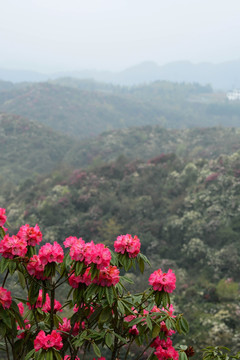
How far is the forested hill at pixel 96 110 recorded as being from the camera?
73.5m

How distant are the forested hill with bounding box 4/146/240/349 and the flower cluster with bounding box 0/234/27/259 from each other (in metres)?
7.21

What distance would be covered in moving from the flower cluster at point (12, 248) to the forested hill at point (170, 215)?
23.6 ft

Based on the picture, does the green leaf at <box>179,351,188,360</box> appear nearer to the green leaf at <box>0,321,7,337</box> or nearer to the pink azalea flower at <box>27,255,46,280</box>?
the pink azalea flower at <box>27,255,46,280</box>

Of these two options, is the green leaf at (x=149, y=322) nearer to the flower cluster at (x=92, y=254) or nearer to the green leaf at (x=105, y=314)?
the green leaf at (x=105, y=314)

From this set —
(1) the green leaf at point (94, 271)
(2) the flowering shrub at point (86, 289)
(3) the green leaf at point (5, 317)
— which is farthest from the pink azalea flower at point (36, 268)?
(1) the green leaf at point (94, 271)

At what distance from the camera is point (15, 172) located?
34.6 metres

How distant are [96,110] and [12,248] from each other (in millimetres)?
81495

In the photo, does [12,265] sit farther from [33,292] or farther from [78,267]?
[78,267]

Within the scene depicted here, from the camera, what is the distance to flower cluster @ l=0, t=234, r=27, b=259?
2246mm

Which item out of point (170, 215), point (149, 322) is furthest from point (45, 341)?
point (170, 215)

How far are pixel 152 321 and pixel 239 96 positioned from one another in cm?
11714

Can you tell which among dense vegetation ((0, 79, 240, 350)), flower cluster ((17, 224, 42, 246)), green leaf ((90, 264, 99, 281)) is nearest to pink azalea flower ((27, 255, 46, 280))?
flower cluster ((17, 224, 42, 246))

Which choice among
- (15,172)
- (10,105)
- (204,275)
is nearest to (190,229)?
(204,275)

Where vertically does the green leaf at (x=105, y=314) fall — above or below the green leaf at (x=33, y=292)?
below
